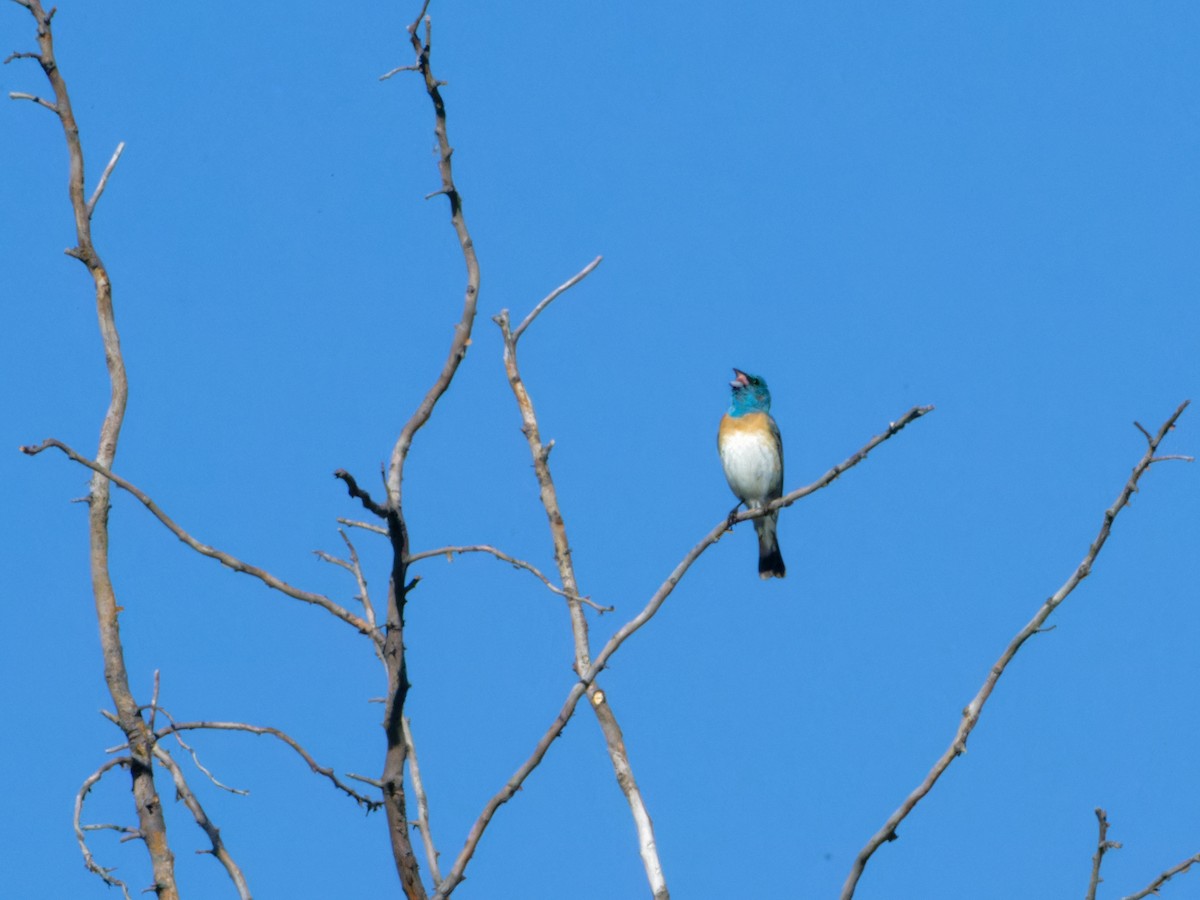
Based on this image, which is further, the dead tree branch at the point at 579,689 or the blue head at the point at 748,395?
the blue head at the point at 748,395

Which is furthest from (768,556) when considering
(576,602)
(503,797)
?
(503,797)

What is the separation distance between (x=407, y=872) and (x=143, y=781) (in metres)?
1.36

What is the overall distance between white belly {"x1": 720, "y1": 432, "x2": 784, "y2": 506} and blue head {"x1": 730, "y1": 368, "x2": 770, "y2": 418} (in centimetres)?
36

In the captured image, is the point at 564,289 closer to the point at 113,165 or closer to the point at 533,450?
the point at 533,450

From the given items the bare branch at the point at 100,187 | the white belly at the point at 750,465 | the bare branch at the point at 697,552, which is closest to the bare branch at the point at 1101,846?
the bare branch at the point at 697,552

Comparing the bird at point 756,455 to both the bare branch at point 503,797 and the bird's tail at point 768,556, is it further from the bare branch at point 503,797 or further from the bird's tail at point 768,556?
the bare branch at point 503,797

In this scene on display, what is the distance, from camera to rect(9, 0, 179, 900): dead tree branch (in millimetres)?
5930

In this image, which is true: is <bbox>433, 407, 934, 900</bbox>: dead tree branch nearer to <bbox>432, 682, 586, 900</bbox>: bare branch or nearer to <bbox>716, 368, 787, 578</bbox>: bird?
<bbox>432, 682, 586, 900</bbox>: bare branch

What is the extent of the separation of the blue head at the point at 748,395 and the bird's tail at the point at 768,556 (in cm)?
90

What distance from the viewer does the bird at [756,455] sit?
1254 centimetres

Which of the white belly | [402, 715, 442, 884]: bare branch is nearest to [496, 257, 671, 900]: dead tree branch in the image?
[402, 715, 442, 884]: bare branch

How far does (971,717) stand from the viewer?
17.2 ft

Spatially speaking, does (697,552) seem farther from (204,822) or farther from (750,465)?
(750,465)

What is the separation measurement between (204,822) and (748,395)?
7.49 metres
